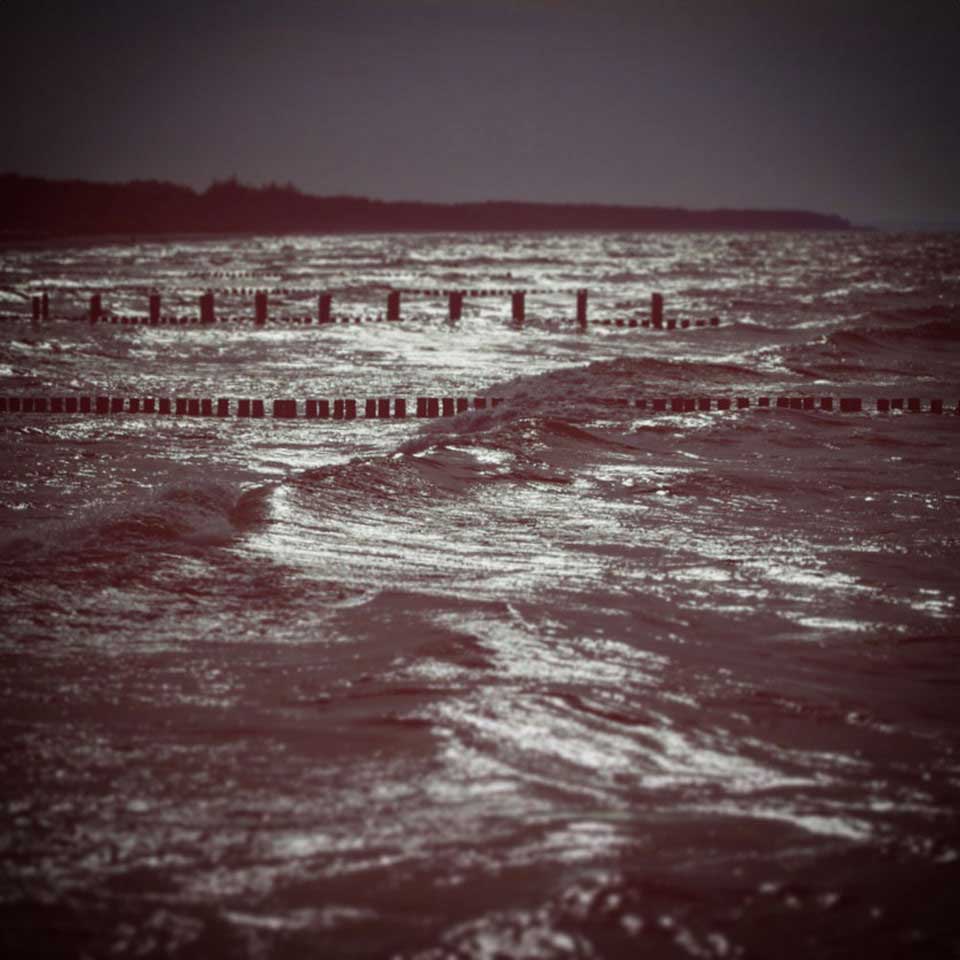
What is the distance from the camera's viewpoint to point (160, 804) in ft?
13.4

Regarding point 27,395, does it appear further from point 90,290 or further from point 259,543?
point 90,290

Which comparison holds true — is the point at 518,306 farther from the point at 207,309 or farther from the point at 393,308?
the point at 207,309

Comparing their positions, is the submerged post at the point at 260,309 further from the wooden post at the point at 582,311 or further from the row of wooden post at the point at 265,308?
the wooden post at the point at 582,311

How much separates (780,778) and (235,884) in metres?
1.85

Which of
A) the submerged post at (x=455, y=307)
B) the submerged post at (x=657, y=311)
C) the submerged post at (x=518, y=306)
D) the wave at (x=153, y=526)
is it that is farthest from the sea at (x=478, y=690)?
the submerged post at (x=518, y=306)

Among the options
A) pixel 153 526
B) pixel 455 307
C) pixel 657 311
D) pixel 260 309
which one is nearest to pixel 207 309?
pixel 260 309

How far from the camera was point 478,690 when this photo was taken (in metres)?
5.12

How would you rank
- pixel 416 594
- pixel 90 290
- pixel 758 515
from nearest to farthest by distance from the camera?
pixel 416 594
pixel 758 515
pixel 90 290

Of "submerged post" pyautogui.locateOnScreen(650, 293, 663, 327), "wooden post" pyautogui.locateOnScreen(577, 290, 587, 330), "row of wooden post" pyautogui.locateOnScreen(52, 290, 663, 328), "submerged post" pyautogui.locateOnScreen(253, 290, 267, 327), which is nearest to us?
"row of wooden post" pyautogui.locateOnScreen(52, 290, 663, 328)

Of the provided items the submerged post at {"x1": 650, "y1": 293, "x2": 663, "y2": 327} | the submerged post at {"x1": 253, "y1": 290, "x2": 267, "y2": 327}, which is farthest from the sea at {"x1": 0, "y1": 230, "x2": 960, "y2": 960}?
the submerged post at {"x1": 650, "y1": 293, "x2": 663, "y2": 327}

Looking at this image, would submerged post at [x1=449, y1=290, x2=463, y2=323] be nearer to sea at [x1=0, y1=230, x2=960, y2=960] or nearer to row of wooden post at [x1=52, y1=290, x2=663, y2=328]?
row of wooden post at [x1=52, y1=290, x2=663, y2=328]

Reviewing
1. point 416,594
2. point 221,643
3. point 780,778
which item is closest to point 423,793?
point 780,778

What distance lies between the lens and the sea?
11.5ft

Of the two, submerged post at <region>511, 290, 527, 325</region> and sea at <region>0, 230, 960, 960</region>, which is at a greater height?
submerged post at <region>511, 290, 527, 325</region>
